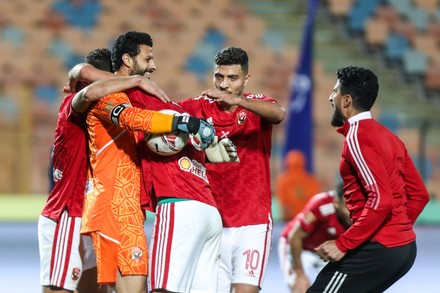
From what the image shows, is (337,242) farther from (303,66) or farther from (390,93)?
(390,93)

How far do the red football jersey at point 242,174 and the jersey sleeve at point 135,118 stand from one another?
3.65ft

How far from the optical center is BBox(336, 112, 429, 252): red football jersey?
529 cm

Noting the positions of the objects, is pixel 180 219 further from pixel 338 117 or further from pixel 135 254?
pixel 338 117

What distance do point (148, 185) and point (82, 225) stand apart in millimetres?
471

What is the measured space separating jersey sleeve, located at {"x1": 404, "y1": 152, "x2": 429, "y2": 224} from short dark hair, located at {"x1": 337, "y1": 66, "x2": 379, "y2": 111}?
0.41m

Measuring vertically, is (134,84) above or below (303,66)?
below

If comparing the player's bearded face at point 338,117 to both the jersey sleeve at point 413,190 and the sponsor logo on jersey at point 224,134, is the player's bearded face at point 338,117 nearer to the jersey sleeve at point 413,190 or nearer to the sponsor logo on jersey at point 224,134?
the jersey sleeve at point 413,190

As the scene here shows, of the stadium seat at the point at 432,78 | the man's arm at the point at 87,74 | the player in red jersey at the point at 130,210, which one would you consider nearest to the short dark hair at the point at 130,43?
the player in red jersey at the point at 130,210

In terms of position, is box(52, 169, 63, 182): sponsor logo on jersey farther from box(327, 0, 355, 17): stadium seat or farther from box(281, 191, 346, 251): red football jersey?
box(327, 0, 355, 17): stadium seat

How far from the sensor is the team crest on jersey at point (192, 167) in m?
5.50

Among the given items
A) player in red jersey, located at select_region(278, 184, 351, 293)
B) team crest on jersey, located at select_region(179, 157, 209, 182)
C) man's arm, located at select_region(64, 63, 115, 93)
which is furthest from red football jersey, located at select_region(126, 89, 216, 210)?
player in red jersey, located at select_region(278, 184, 351, 293)

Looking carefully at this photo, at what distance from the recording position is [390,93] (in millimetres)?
18344

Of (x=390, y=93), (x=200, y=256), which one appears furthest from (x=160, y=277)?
(x=390, y=93)

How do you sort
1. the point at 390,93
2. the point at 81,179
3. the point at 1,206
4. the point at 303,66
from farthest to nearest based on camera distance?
the point at 390,93, the point at 1,206, the point at 303,66, the point at 81,179
